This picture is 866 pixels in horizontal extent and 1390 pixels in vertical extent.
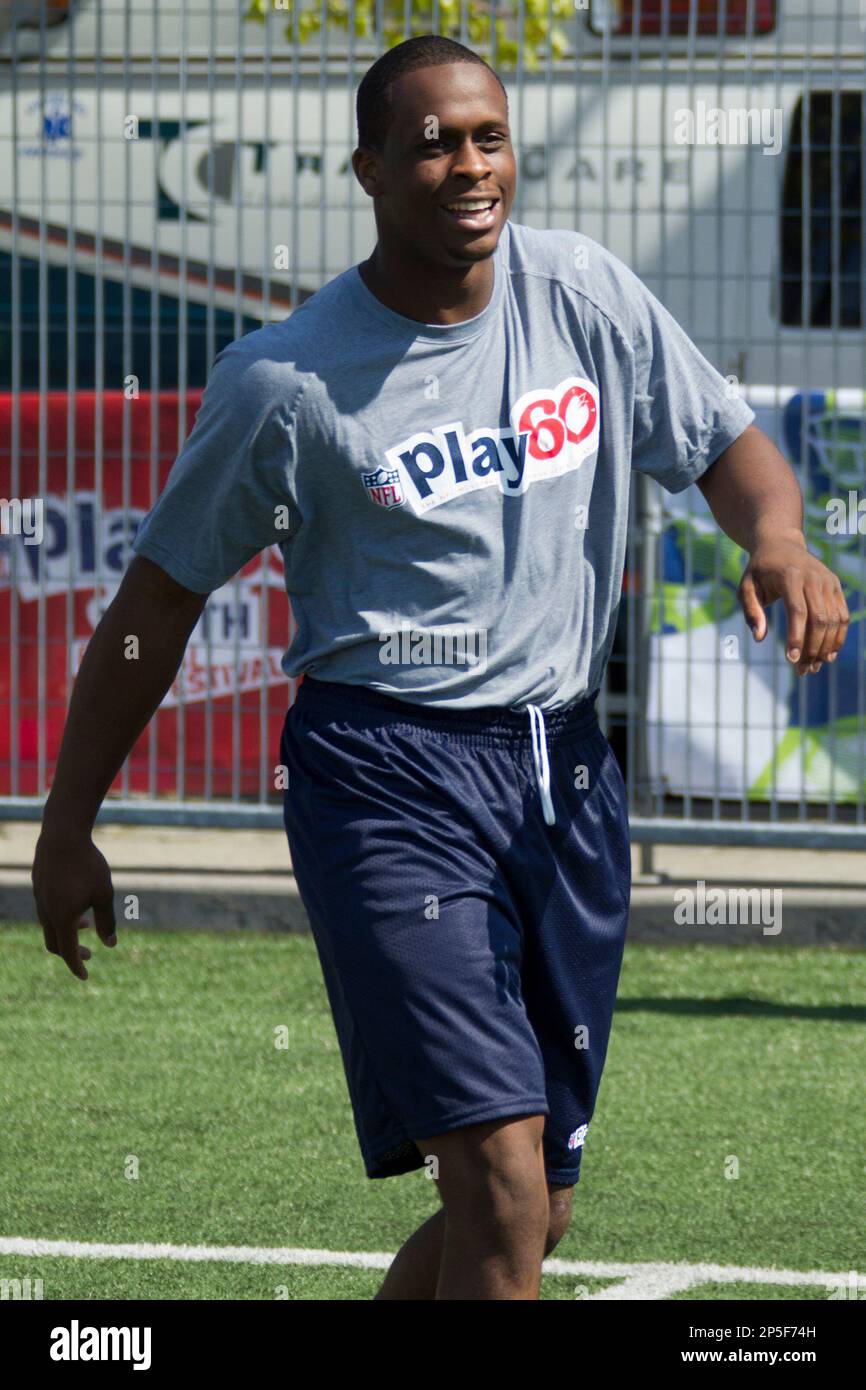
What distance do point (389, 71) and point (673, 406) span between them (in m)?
0.66

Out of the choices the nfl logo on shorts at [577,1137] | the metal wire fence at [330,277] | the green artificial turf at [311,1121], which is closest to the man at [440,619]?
the nfl logo on shorts at [577,1137]

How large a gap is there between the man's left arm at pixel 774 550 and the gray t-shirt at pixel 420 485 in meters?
0.20

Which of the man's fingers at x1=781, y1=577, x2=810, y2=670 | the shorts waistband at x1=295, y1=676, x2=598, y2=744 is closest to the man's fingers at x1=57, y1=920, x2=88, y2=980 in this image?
the shorts waistband at x1=295, y1=676, x2=598, y2=744

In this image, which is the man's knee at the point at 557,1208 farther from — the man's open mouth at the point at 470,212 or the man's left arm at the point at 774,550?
the man's open mouth at the point at 470,212

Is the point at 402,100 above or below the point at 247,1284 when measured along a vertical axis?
above

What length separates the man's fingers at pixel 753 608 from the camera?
3.15 m

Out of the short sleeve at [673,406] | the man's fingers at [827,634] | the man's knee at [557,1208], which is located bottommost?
the man's knee at [557,1208]

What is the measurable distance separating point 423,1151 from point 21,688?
5.68m

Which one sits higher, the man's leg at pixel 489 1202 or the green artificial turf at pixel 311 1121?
the man's leg at pixel 489 1202

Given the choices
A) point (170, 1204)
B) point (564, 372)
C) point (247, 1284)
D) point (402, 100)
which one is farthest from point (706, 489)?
point (170, 1204)
